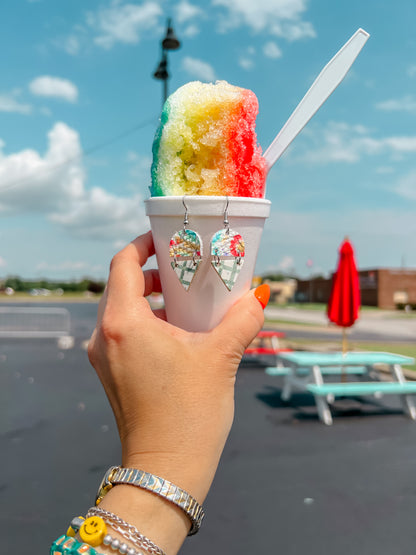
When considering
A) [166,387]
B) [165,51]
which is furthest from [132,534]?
[165,51]

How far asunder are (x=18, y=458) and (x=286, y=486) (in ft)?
9.54

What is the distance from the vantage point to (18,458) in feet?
17.3

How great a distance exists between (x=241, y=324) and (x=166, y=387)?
0.92 feet

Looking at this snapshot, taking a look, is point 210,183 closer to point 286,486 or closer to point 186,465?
point 186,465

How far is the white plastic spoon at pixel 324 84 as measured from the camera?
154cm

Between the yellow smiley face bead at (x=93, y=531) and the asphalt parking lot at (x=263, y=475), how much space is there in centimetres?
284

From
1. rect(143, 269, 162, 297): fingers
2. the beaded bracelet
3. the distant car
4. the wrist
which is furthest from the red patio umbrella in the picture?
the beaded bracelet

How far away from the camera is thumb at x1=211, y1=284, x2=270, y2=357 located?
134 centimetres

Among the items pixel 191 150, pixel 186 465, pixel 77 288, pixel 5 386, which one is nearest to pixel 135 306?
pixel 186 465

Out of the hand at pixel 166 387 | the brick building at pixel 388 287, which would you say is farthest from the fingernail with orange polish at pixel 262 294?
the brick building at pixel 388 287

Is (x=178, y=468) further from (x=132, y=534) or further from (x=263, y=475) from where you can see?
(x=263, y=475)

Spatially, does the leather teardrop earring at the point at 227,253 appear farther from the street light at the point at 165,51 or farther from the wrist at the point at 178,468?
the street light at the point at 165,51

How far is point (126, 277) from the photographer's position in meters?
1.40

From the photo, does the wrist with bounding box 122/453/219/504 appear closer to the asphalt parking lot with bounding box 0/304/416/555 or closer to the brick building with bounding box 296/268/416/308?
the asphalt parking lot with bounding box 0/304/416/555
